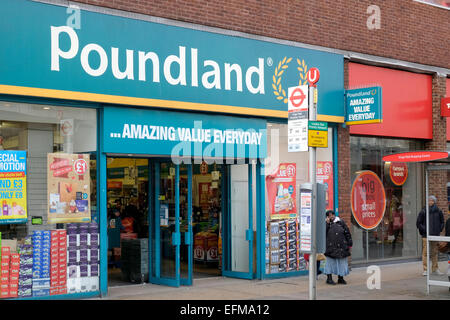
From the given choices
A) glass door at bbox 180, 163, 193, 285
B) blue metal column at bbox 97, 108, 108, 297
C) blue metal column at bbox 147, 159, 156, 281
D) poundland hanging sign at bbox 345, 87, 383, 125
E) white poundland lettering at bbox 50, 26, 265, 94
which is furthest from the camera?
poundland hanging sign at bbox 345, 87, 383, 125

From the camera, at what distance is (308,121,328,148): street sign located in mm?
8766

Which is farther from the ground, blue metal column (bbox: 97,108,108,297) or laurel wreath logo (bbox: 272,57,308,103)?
laurel wreath logo (bbox: 272,57,308,103)

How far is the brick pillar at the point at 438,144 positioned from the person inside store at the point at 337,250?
224 inches

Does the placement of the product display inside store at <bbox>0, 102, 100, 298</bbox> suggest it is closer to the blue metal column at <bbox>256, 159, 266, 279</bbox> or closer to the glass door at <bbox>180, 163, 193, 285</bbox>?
the glass door at <bbox>180, 163, 193, 285</bbox>

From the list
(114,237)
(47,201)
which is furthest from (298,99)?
(114,237)

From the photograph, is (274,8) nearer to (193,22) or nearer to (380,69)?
(193,22)

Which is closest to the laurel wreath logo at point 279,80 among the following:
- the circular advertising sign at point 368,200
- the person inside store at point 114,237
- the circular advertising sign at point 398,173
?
the circular advertising sign at point 368,200

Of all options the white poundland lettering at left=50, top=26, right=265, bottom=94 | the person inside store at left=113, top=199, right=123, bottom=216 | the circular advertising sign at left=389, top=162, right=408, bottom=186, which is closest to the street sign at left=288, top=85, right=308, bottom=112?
the white poundland lettering at left=50, top=26, right=265, bottom=94

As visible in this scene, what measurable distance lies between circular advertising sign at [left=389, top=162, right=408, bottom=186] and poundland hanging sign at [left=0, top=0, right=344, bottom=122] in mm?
2928

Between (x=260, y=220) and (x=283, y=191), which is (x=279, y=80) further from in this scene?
(x=260, y=220)

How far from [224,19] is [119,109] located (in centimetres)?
329

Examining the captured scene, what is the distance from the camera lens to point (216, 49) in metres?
12.8

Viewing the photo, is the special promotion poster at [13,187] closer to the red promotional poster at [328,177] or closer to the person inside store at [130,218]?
the person inside store at [130,218]

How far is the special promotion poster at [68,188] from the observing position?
35.0ft
